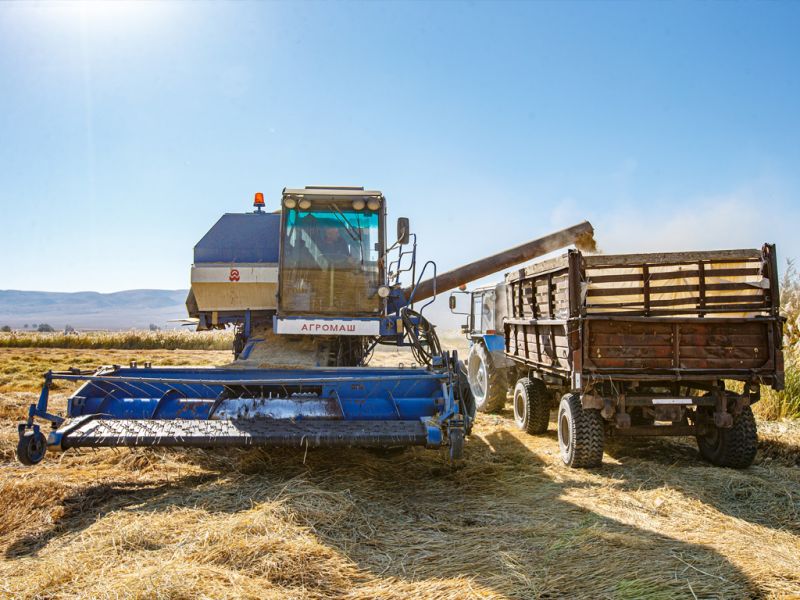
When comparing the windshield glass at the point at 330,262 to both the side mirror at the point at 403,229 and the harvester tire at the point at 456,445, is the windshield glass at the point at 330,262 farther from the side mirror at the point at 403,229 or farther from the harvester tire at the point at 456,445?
the harvester tire at the point at 456,445

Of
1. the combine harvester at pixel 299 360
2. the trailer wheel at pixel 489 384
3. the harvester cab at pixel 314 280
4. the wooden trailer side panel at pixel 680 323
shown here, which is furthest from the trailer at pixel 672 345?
the trailer wheel at pixel 489 384

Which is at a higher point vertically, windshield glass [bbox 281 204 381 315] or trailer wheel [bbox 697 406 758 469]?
windshield glass [bbox 281 204 381 315]

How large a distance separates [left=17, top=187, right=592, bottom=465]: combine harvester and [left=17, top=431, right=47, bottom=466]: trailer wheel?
0.01m

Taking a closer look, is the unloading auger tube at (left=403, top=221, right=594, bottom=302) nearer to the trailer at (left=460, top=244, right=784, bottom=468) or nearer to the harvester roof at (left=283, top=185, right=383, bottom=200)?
the harvester roof at (left=283, top=185, right=383, bottom=200)

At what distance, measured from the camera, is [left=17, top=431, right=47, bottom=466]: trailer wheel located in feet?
14.0

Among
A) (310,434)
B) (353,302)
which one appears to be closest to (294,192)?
(353,302)

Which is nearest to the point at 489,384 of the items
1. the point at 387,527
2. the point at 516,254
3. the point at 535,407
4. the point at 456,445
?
the point at 535,407

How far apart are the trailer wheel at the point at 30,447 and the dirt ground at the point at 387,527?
20 cm

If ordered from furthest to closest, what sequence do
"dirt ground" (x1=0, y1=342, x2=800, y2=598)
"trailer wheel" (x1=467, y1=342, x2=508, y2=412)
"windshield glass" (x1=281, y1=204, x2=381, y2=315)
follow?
"trailer wheel" (x1=467, y1=342, x2=508, y2=412) → "windshield glass" (x1=281, y1=204, x2=381, y2=315) → "dirt ground" (x1=0, y1=342, x2=800, y2=598)

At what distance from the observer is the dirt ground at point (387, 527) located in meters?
2.95

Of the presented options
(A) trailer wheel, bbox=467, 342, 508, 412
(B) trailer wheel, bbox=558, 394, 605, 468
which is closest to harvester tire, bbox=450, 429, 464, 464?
(B) trailer wheel, bbox=558, 394, 605, 468

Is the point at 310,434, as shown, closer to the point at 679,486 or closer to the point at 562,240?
the point at 679,486

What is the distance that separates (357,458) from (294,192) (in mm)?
3568

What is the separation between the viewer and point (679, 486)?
16.1ft
